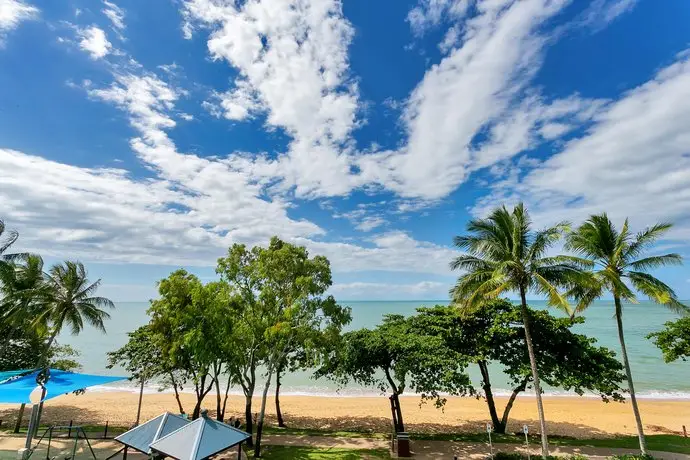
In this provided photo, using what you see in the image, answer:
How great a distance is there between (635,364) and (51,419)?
58.4 meters

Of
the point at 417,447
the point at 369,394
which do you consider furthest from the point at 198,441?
the point at 369,394

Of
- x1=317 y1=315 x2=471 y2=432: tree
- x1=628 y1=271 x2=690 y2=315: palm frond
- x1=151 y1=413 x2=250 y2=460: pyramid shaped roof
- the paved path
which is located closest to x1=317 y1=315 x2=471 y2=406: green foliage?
x1=317 y1=315 x2=471 y2=432: tree

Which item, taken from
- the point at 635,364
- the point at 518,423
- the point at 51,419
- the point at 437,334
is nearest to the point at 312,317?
the point at 437,334

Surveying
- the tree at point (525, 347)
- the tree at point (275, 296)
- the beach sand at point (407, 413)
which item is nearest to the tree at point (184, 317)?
the tree at point (275, 296)

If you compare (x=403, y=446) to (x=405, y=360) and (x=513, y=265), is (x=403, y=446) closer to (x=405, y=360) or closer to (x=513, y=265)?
(x=405, y=360)

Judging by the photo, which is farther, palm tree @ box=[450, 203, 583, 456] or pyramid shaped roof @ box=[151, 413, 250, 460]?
palm tree @ box=[450, 203, 583, 456]

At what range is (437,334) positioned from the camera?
18.7 m

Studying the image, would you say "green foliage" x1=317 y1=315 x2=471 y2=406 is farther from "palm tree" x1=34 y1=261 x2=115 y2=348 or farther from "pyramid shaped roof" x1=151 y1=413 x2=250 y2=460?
"palm tree" x1=34 y1=261 x2=115 y2=348

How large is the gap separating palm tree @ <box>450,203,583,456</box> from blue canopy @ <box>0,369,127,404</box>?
545 inches

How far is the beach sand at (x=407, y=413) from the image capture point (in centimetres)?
2186

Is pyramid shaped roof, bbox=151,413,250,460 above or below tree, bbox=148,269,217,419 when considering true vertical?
below

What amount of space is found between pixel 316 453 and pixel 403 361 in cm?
513

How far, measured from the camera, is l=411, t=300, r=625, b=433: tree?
16078 millimetres

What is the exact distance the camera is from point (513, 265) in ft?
43.8
